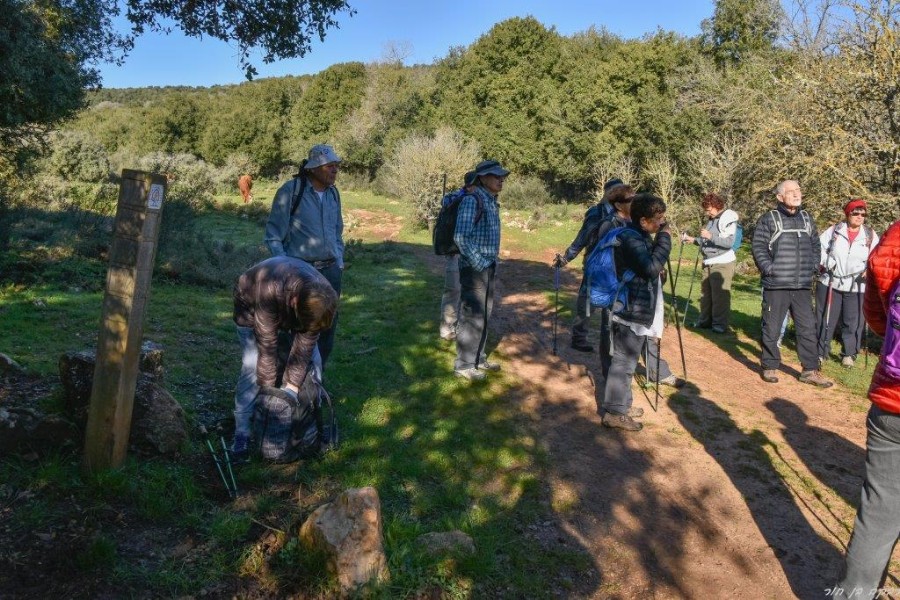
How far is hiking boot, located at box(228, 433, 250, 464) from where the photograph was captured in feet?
14.8

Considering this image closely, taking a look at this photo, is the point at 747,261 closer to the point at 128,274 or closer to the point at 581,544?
the point at 581,544

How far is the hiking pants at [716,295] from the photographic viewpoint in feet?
30.2

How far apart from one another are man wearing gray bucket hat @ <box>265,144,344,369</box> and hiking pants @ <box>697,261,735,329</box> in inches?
237

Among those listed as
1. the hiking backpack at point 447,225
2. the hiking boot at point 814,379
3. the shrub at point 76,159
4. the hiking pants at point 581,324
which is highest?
the shrub at point 76,159

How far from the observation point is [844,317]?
25.8 feet

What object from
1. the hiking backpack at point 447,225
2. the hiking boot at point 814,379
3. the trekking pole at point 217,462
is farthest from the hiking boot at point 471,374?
the hiking boot at point 814,379

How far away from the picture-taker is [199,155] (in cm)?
5972

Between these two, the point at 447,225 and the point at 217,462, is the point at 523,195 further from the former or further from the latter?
the point at 217,462

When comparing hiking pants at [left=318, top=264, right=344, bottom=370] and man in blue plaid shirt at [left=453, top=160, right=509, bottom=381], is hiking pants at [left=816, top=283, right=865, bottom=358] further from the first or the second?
hiking pants at [left=318, top=264, right=344, bottom=370]

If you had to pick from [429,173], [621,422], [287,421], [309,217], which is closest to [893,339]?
[621,422]

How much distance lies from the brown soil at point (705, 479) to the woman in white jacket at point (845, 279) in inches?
31.7

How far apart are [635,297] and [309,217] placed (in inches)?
111

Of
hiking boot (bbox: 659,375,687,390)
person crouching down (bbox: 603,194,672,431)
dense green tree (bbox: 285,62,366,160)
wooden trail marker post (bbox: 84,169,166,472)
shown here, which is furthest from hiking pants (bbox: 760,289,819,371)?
dense green tree (bbox: 285,62,366,160)

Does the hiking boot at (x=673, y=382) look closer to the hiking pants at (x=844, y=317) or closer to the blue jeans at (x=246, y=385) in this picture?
the hiking pants at (x=844, y=317)
